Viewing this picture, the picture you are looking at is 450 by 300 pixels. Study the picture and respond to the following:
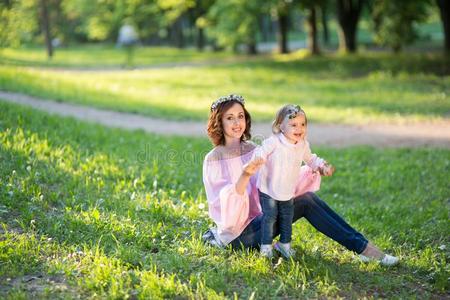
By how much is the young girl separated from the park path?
555 cm

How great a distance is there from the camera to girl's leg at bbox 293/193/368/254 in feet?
14.1

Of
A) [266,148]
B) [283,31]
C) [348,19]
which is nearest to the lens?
[266,148]

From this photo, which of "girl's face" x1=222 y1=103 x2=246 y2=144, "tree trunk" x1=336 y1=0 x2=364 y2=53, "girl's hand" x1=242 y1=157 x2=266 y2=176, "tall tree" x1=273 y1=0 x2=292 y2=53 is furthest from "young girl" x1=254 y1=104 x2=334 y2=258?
"tree trunk" x1=336 y1=0 x2=364 y2=53

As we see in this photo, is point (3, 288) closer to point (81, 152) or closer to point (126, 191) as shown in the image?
point (126, 191)

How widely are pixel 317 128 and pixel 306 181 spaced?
691 centimetres

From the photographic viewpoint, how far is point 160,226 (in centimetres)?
500

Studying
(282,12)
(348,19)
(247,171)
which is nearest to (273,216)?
(247,171)

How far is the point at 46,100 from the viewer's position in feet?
39.9

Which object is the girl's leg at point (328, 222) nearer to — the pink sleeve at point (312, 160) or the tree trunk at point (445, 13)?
the pink sleeve at point (312, 160)

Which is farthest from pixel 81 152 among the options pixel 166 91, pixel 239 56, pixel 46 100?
pixel 239 56

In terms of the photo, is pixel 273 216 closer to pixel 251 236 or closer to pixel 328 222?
pixel 251 236

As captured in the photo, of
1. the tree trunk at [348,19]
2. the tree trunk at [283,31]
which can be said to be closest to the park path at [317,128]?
the tree trunk at [348,19]

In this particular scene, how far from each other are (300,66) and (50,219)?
19027mm

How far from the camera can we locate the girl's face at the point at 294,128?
4023 mm
